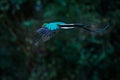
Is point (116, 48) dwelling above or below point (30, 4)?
below

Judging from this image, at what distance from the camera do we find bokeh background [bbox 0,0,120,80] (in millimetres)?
3006

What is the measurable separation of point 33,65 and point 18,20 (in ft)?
1.44

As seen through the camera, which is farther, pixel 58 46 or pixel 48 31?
pixel 58 46

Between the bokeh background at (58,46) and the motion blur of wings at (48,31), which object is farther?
the bokeh background at (58,46)

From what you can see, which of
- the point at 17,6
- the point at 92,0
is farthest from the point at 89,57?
the point at 17,6

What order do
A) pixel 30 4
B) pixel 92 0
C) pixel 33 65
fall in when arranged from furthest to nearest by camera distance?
pixel 33 65 → pixel 30 4 → pixel 92 0

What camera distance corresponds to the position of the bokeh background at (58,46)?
301 centimetres

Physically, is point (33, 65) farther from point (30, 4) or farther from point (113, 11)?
point (113, 11)

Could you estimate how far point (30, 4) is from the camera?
10.5 feet

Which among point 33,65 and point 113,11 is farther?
point 33,65

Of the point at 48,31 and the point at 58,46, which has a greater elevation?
the point at 48,31

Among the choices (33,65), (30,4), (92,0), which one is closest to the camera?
(92,0)

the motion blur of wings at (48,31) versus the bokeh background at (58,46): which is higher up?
the motion blur of wings at (48,31)

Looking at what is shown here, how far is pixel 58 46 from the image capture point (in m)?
3.19
